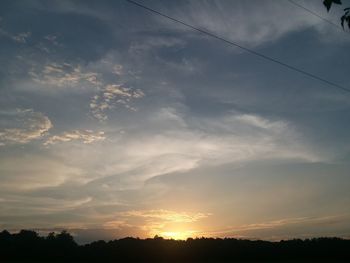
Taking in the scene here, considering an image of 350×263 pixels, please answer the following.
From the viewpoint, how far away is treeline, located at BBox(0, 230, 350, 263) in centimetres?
4569

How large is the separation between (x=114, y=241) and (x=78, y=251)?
257 inches

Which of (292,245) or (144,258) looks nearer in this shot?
(144,258)

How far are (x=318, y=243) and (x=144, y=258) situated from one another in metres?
32.9

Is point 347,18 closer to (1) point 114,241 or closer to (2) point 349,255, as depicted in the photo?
(1) point 114,241

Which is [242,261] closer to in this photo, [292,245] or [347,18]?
[292,245]

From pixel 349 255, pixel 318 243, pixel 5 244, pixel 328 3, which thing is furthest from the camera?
pixel 318 243

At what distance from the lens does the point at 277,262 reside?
2196 inches

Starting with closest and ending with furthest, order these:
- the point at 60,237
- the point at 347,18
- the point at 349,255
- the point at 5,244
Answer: the point at 347,18, the point at 5,244, the point at 60,237, the point at 349,255

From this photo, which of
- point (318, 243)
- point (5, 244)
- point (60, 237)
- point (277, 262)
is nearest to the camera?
point (5, 244)

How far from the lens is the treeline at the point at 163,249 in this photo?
150ft

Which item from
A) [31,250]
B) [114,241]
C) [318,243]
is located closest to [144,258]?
[114,241]

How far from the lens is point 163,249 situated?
182 ft

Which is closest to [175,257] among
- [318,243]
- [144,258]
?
[144,258]

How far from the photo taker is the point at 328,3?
510 centimetres
